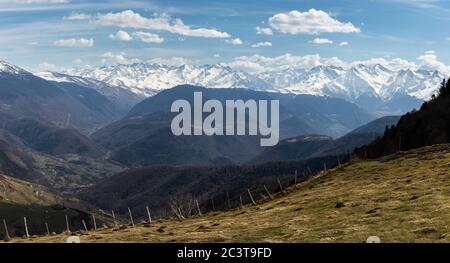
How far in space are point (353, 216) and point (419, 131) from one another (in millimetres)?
123218

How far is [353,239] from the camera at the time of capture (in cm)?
3966

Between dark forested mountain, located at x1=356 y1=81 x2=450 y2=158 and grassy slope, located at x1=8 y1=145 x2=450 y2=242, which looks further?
dark forested mountain, located at x1=356 y1=81 x2=450 y2=158

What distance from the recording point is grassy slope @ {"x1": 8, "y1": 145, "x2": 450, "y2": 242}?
41750 millimetres

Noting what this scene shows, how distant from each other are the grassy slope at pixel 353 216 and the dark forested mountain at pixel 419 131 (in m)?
68.4

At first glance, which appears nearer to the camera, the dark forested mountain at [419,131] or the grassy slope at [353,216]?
the grassy slope at [353,216]

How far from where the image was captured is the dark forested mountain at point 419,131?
152 meters

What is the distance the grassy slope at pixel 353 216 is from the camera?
4175cm

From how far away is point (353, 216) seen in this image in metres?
51.2

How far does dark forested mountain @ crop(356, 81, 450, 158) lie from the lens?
497ft

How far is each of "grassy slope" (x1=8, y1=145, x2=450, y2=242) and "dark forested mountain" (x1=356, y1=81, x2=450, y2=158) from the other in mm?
68445
